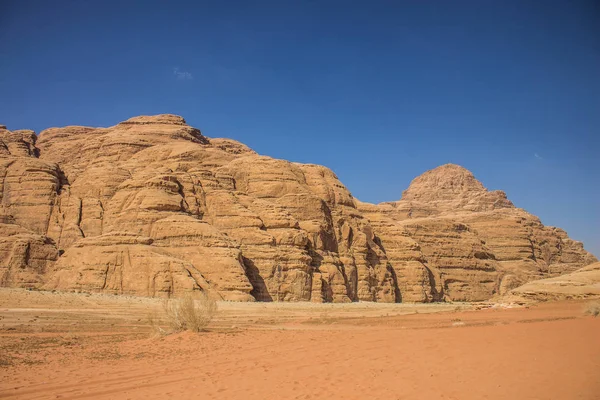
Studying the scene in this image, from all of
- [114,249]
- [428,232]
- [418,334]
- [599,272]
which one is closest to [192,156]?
[114,249]

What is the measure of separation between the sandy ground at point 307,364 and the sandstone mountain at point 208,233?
24785 mm

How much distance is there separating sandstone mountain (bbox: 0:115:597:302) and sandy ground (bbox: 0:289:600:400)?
24.8 meters

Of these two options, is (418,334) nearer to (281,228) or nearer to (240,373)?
(240,373)

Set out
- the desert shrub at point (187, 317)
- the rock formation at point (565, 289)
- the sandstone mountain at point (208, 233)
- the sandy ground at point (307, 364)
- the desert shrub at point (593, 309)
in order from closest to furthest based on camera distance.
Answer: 1. the sandy ground at point (307, 364)
2. the desert shrub at point (187, 317)
3. the desert shrub at point (593, 309)
4. the rock formation at point (565, 289)
5. the sandstone mountain at point (208, 233)

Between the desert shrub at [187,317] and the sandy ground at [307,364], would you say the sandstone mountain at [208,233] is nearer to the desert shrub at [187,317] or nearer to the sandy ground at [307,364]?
the desert shrub at [187,317]

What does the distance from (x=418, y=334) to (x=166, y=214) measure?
1511 inches

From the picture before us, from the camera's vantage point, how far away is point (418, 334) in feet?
61.0

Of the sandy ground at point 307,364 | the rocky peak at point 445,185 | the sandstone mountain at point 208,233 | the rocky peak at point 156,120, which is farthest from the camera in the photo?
the rocky peak at point 445,185

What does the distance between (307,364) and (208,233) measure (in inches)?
1460

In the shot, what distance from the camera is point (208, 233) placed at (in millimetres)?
49906

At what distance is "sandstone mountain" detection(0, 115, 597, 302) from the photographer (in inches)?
1853

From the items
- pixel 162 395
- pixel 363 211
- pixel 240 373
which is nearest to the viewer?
pixel 162 395

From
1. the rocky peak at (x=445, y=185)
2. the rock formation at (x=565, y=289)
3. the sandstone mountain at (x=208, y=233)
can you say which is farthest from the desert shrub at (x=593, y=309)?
the rocky peak at (x=445, y=185)

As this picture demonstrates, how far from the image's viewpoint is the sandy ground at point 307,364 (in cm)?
1073
